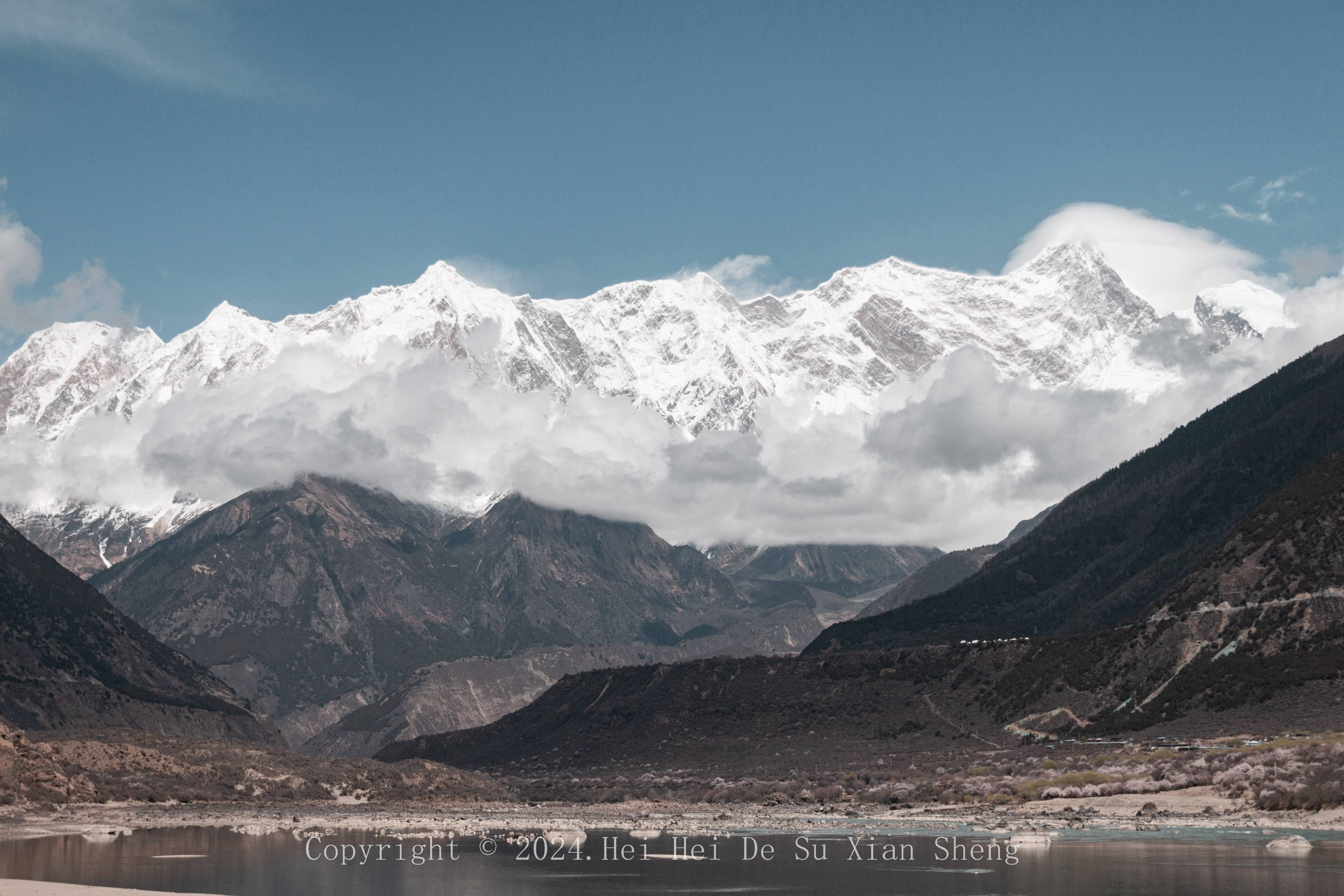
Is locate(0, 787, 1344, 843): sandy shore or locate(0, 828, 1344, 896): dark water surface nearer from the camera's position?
locate(0, 828, 1344, 896): dark water surface

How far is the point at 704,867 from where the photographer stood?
89.5 m

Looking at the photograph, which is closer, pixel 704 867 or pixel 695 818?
pixel 704 867

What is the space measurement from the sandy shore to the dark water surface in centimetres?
745

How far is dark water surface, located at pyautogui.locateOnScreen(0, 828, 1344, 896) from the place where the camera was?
73.1m

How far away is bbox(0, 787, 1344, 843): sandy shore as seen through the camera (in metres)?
108

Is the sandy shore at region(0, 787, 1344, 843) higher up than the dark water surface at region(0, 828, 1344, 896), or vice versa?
the dark water surface at region(0, 828, 1344, 896)

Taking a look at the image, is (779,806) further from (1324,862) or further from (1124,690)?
(1324,862)

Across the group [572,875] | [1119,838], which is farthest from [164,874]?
[1119,838]

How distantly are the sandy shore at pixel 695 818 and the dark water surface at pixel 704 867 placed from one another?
7446 mm

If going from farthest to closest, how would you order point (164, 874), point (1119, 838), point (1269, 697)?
point (1269, 697), point (1119, 838), point (164, 874)

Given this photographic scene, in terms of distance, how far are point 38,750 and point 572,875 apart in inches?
3901

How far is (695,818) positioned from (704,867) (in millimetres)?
51533

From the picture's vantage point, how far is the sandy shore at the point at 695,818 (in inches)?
4272

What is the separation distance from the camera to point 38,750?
159 metres
